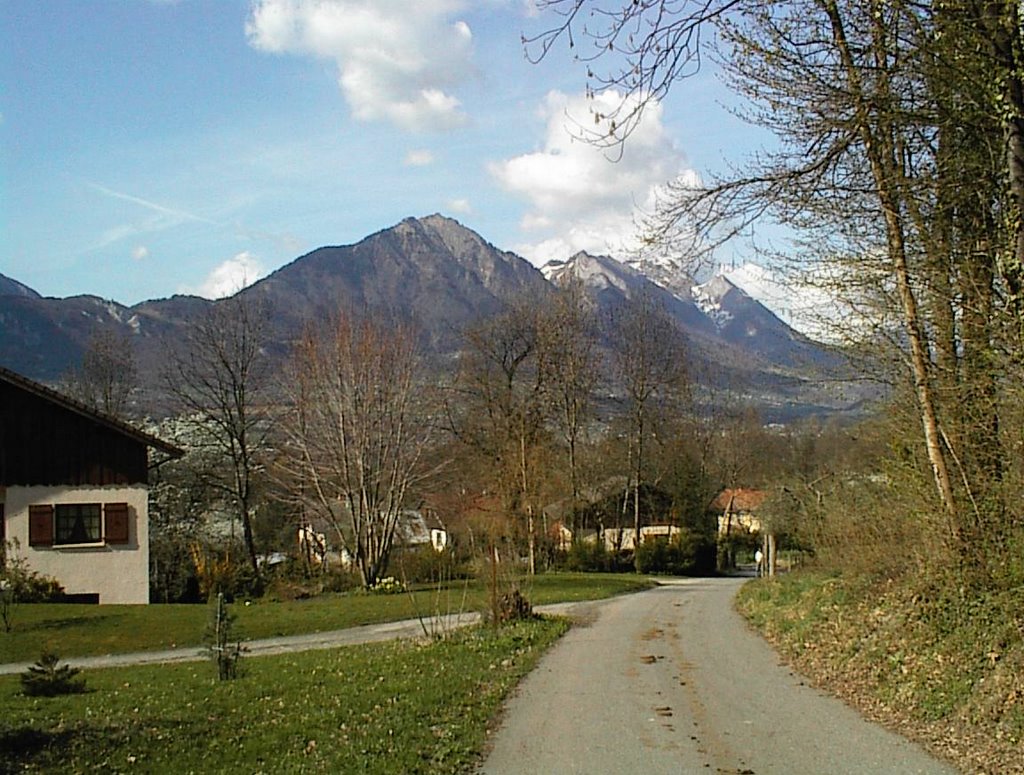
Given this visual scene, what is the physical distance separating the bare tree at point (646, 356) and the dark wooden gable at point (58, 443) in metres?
30.0

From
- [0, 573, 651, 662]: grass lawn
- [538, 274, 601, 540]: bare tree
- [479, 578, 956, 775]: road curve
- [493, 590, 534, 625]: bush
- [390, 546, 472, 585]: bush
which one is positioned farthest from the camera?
[538, 274, 601, 540]: bare tree

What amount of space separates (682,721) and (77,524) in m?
26.2

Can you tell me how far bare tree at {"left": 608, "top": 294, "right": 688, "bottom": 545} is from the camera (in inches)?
2247

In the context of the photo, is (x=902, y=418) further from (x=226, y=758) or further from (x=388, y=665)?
(x=226, y=758)

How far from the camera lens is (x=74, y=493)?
32.2 meters

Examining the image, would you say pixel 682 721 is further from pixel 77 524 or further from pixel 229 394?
pixel 229 394

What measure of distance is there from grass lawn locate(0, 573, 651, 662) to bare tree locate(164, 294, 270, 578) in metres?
14.3

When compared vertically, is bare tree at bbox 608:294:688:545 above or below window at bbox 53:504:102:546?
above

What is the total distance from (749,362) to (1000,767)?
1665 cm

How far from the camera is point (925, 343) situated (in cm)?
1336

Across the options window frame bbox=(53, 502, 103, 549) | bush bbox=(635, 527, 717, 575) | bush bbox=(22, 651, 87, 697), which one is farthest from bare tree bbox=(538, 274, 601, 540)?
bush bbox=(22, 651, 87, 697)

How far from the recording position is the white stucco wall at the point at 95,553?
3158cm

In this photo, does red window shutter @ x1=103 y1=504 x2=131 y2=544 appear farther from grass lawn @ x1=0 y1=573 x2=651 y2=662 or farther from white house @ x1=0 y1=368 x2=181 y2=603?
grass lawn @ x1=0 y1=573 x2=651 y2=662

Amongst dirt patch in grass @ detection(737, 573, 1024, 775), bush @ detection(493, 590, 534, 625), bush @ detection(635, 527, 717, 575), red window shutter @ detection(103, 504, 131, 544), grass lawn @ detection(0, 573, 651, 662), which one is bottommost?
bush @ detection(635, 527, 717, 575)
